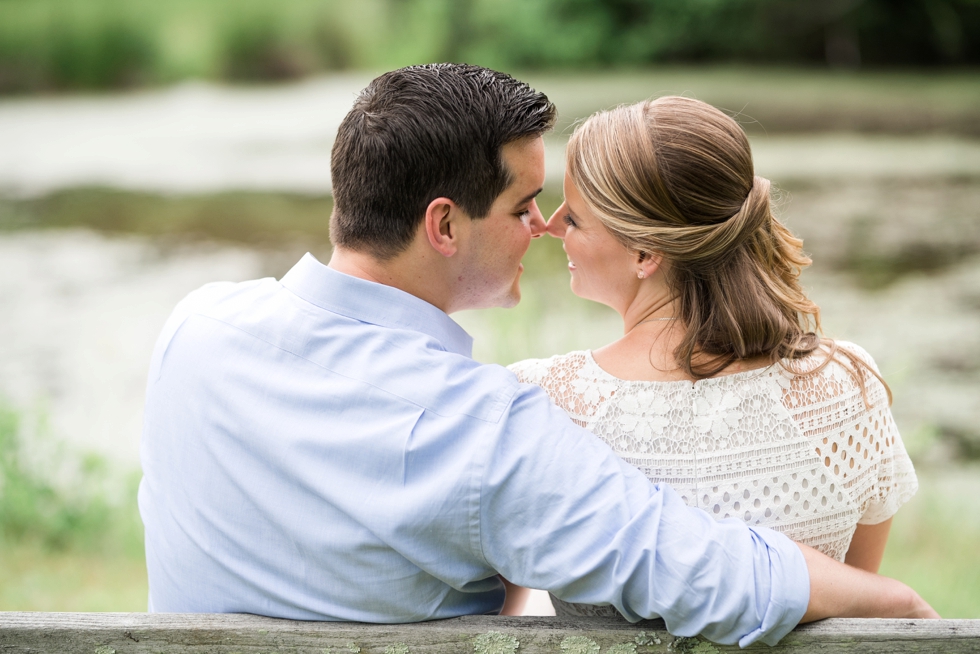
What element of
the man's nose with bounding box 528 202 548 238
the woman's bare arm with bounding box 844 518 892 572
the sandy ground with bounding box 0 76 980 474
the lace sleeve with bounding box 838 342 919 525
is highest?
the man's nose with bounding box 528 202 548 238

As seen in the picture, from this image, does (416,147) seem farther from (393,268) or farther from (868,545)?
(868,545)

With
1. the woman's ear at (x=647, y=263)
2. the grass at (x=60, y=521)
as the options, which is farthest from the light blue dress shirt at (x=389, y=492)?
Result: the grass at (x=60, y=521)

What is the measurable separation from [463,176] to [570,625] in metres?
0.69

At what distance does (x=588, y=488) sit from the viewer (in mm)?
1022

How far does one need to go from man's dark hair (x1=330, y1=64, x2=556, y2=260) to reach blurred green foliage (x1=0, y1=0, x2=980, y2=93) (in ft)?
25.2

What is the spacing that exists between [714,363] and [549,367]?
0.25m

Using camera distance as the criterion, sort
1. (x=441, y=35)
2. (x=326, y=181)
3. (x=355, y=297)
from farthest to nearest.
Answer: (x=441, y=35) < (x=326, y=181) < (x=355, y=297)

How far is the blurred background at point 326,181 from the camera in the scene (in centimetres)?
364

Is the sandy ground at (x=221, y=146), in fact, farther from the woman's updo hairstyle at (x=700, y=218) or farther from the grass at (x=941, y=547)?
the woman's updo hairstyle at (x=700, y=218)

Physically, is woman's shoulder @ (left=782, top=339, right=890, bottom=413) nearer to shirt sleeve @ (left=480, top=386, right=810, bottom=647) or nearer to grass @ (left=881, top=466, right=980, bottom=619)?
shirt sleeve @ (left=480, top=386, right=810, bottom=647)

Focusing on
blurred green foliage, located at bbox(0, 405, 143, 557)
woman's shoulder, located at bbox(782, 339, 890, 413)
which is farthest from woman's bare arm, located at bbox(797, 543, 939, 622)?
blurred green foliage, located at bbox(0, 405, 143, 557)

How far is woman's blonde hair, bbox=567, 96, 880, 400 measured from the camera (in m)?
1.29

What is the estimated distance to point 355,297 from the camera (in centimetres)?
122

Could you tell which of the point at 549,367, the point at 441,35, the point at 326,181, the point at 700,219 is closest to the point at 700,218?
the point at 700,219
